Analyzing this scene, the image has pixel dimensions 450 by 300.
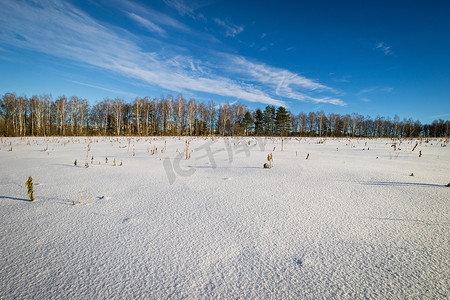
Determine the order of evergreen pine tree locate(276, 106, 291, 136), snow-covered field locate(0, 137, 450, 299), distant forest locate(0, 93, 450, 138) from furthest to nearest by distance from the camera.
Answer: evergreen pine tree locate(276, 106, 291, 136)
distant forest locate(0, 93, 450, 138)
snow-covered field locate(0, 137, 450, 299)

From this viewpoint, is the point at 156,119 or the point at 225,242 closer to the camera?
the point at 225,242

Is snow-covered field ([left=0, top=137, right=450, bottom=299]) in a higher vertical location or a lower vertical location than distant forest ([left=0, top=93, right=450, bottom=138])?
lower

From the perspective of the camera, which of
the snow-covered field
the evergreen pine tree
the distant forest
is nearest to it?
the snow-covered field

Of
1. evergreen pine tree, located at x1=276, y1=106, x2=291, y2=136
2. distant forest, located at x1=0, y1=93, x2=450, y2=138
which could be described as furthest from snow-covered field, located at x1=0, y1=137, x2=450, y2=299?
evergreen pine tree, located at x1=276, y1=106, x2=291, y2=136

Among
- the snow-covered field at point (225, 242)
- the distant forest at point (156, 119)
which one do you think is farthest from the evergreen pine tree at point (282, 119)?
the snow-covered field at point (225, 242)

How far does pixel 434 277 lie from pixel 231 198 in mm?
1683

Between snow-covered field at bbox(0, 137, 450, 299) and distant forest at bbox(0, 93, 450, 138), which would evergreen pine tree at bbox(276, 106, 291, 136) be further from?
snow-covered field at bbox(0, 137, 450, 299)

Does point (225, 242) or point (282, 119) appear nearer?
point (225, 242)

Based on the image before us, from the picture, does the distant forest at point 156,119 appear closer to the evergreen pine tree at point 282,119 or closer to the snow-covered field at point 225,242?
the evergreen pine tree at point 282,119

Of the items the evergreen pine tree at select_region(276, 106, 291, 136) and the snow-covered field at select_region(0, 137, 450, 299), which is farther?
the evergreen pine tree at select_region(276, 106, 291, 136)

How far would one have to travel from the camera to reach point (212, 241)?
4.59 ft

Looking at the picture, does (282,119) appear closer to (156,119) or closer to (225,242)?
(156,119)

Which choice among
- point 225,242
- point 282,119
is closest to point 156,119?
point 282,119

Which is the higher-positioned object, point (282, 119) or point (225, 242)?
point (282, 119)
